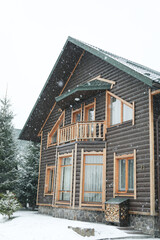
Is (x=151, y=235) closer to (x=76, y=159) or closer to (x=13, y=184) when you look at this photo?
(x=76, y=159)

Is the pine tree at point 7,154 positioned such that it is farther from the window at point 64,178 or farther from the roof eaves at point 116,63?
the roof eaves at point 116,63

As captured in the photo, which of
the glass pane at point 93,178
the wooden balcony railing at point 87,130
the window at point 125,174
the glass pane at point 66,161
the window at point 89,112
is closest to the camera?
the window at point 125,174

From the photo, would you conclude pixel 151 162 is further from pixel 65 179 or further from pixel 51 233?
pixel 65 179

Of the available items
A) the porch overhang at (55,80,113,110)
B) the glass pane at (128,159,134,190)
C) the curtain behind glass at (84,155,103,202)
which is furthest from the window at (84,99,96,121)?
the glass pane at (128,159,134,190)

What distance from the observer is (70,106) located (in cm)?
1562

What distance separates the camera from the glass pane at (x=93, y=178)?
12.4 meters

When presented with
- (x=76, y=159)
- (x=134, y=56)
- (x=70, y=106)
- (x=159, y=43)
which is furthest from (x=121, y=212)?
(x=134, y=56)

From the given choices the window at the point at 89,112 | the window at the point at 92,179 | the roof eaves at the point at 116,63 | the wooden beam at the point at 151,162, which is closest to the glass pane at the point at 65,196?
the window at the point at 92,179

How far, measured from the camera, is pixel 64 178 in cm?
1402

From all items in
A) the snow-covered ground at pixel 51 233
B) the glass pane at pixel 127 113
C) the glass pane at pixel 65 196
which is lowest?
the snow-covered ground at pixel 51 233

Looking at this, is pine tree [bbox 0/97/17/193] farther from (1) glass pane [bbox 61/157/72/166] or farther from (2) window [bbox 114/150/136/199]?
(2) window [bbox 114/150/136/199]

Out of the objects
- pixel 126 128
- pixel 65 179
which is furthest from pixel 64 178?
pixel 126 128

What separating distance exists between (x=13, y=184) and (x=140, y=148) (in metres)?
10.7

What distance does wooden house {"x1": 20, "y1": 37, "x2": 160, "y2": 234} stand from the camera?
1044cm
